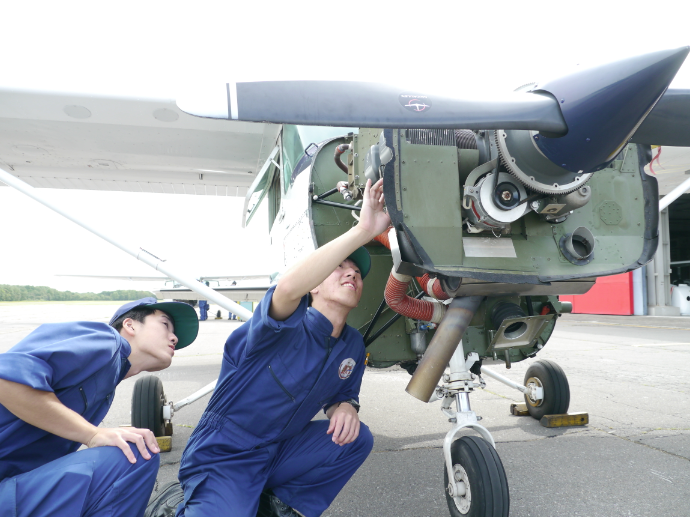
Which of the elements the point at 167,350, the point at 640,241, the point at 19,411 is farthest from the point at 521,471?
the point at 19,411

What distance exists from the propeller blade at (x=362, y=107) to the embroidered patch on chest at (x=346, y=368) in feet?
3.32

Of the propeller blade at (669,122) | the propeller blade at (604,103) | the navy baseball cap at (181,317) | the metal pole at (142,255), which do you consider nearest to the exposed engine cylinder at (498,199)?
the propeller blade at (604,103)

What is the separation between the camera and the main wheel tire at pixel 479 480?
155 centimetres

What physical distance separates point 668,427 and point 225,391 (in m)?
3.16

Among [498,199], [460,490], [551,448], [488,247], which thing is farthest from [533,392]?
[498,199]

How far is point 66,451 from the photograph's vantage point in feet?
4.87

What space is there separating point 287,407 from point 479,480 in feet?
2.45

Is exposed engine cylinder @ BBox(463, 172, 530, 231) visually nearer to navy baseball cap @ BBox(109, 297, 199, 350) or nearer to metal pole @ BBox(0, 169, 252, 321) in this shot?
navy baseball cap @ BBox(109, 297, 199, 350)

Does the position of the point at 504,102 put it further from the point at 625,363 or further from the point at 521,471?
the point at 625,363

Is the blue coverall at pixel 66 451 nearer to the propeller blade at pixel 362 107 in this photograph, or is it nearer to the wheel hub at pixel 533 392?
the propeller blade at pixel 362 107

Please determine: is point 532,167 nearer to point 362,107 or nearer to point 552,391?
point 362,107

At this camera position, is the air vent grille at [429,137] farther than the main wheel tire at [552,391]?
No

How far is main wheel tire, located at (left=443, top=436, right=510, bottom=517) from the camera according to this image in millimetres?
1553

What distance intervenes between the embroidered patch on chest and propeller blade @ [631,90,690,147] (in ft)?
4.88
